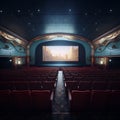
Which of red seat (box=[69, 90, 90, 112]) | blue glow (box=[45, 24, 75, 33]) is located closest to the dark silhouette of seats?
red seat (box=[69, 90, 90, 112])

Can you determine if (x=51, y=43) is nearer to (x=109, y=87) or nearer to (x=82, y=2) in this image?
(x=82, y=2)

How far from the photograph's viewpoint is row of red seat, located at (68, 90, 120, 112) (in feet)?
17.3

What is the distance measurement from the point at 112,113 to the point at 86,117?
89cm

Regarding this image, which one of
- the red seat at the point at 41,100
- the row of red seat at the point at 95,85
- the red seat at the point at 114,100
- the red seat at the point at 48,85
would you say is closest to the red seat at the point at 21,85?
the red seat at the point at 48,85

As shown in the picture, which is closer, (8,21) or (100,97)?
(100,97)

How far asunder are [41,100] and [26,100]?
0.47m

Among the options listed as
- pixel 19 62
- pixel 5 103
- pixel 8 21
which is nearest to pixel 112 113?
pixel 5 103

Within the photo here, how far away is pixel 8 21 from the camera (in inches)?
504

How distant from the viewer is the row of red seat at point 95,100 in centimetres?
527

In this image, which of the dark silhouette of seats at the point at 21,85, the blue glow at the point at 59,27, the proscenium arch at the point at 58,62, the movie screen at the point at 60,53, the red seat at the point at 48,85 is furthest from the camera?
the movie screen at the point at 60,53

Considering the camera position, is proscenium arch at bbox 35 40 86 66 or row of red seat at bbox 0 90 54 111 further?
proscenium arch at bbox 35 40 86 66

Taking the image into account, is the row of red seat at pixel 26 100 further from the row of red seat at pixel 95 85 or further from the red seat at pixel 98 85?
the red seat at pixel 98 85

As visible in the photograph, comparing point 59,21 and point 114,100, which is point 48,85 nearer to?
point 114,100

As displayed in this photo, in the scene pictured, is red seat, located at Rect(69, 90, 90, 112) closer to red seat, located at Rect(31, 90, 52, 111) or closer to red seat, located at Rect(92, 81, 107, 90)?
red seat, located at Rect(31, 90, 52, 111)
